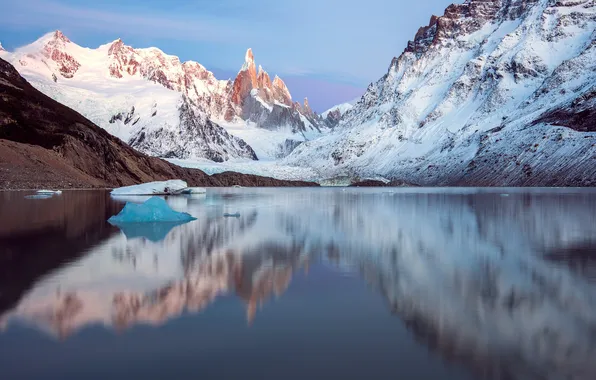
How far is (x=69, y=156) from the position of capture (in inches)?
4739

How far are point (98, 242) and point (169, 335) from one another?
548 inches

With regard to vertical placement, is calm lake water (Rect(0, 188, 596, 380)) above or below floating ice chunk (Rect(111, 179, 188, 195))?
below

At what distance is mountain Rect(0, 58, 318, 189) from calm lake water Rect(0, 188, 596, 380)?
82.7 meters

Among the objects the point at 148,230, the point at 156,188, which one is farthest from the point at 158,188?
the point at 148,230

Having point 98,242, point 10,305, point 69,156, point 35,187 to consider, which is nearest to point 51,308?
point 10,305

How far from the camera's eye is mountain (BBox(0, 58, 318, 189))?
9681 centimetres

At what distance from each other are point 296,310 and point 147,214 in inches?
872

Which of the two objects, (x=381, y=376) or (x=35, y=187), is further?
(x=35, y=187)

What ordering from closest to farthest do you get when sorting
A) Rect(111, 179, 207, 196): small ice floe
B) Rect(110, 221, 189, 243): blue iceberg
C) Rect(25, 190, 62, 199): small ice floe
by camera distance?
Rect(110, 221, 189, 243): blue iceberg → Rect(25, 190, 62, 199): small ice floe → Rect(111, 179, 207, 196): small ice floe

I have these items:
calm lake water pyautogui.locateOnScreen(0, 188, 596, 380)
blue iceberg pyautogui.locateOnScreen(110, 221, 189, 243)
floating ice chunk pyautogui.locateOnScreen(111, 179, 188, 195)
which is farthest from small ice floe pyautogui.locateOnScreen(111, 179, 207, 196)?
calm lake water pyautogui.locateOnScreen(0, 188, 596, 380)

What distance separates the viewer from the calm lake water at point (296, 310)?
26.2 feet

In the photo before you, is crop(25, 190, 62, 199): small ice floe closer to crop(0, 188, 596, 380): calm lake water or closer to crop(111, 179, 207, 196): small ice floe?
crop(111, 179, 207, 196): small ice floe

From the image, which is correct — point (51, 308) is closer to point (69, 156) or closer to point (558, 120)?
point (69, 156)

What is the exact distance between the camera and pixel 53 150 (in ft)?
377
